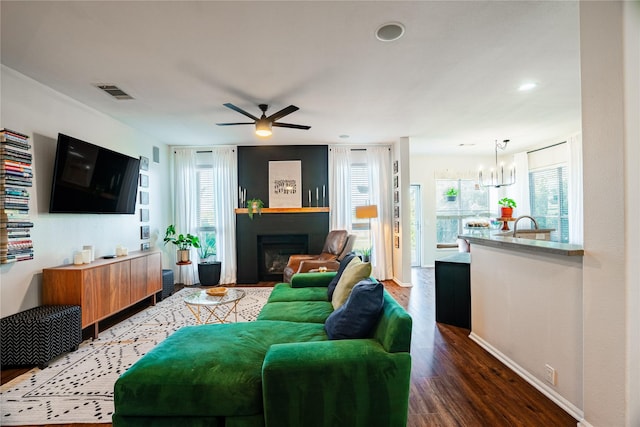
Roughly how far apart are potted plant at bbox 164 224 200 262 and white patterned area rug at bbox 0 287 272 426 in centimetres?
175

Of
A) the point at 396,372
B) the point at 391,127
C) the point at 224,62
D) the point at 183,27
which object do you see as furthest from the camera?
the point at 391,127

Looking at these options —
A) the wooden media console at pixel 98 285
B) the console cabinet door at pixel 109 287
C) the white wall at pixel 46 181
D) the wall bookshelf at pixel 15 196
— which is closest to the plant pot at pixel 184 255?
the white wall at pixel 46 181

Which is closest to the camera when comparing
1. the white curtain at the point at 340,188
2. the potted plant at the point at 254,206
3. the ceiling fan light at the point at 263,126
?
the ceiling fan light at the point at 263,126

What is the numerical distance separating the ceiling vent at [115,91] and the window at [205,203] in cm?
243

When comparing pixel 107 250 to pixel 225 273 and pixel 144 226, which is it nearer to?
pixel 144 226

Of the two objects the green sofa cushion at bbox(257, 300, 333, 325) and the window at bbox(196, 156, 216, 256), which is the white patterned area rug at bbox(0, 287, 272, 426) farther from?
the window at bbox(196, 156, 216, 256)

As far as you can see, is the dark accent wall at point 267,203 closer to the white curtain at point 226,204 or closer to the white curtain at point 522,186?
the white curtain at point 226,204

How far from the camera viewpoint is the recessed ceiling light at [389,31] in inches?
82.4

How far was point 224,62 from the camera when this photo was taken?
2576 millimetres

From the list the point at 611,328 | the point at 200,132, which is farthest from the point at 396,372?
the point at 200,132

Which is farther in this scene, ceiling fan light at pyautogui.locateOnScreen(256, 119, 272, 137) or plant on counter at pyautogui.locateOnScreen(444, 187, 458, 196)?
plant on counter at pyautogui.locateOnScreen(444, 187, 458, 196)

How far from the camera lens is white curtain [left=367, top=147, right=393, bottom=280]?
575 cm

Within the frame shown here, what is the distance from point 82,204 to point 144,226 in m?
1.45

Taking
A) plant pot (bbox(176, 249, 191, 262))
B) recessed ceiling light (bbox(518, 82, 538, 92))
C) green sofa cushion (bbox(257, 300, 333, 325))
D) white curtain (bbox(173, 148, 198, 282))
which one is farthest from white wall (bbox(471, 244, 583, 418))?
white curtain (bbox(173, 148, 198, 282))
